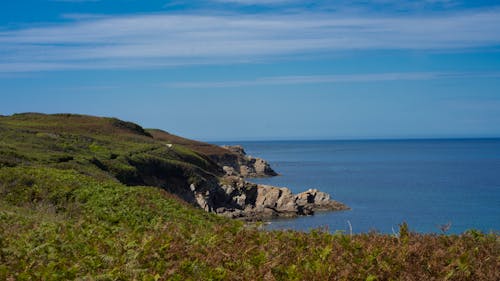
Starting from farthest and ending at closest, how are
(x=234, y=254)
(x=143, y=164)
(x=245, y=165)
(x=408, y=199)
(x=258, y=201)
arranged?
(x=245, y=165) → (x=408, y=199) → (x=258, y=201) → (x=143, y=164) → (x=234, y=254)

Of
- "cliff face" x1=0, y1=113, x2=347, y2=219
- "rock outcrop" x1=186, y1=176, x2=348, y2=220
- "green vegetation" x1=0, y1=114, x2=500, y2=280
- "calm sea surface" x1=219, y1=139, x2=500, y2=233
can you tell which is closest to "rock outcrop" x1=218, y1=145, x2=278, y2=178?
"calm sea surface" x1=219, y1=139, x2=500, y2=233

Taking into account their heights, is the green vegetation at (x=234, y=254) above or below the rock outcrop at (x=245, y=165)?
above

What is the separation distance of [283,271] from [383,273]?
1.40 metres

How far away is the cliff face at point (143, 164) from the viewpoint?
45.9m

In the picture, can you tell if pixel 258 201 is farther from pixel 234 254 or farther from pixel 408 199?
pixel 234 254

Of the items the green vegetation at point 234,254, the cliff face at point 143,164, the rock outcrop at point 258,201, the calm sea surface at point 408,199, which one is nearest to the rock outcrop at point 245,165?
the calm sea surface at point 408,199

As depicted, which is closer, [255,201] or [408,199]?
[255,201]

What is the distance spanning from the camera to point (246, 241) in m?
9.52

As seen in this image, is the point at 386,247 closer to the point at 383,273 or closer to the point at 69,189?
the point at 383,273

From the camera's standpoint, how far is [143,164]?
5862 cm

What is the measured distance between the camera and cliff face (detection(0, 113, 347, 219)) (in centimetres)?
4588

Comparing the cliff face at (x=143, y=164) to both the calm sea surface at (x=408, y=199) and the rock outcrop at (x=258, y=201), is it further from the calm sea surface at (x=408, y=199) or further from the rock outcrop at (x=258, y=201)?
the calm sea surface at (x=408, y=199)

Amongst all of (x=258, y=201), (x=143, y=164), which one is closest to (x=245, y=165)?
(x=258, y=201)

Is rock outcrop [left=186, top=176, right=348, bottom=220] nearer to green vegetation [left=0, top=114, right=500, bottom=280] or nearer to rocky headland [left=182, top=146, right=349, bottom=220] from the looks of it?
rocky headland [left=182, top=146, right=349, bottom=220]
